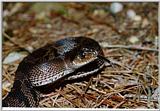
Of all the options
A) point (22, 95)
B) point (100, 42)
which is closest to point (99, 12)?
point (100, 42)

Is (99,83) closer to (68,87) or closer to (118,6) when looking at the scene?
(68,87)

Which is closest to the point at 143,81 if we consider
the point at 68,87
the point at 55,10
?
the point at 68,87

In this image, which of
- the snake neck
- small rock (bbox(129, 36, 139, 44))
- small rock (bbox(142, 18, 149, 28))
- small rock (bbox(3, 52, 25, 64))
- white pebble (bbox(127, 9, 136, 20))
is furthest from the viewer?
white pebble (bbox(127, 9, 136, 20))

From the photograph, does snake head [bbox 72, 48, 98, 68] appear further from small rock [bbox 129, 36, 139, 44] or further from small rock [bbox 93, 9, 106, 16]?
small rock [bbox 93, 9, 106, 16]

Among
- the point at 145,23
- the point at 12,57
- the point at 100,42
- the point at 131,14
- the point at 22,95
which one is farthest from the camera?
the point at 131,14

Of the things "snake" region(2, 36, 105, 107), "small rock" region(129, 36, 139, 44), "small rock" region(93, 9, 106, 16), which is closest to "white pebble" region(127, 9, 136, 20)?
"small rock" region(93, 9, 106, 16)

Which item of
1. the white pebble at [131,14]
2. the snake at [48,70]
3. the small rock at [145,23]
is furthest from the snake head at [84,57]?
the white pebble at [131,14]

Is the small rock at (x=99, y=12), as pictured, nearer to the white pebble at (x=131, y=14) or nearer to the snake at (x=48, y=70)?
the white pebble at (x=131, y=14)

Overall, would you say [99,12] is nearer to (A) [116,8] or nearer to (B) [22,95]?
(A) [116,8]
